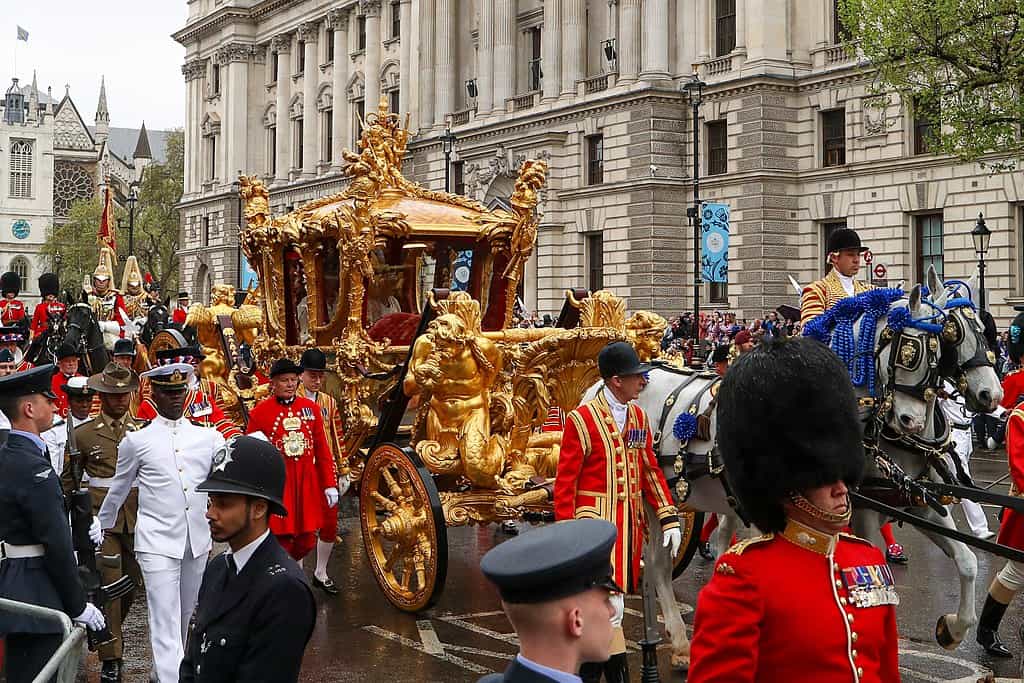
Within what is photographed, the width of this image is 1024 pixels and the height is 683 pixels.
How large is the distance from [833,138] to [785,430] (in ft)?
119

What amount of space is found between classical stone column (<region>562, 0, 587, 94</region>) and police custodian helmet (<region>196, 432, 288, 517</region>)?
137ft

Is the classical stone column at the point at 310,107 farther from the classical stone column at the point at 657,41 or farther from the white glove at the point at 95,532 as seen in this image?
the white glove at the point at 95,532

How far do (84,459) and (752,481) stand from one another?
5767 mm

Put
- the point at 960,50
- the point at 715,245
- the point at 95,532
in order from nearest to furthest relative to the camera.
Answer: the point at 95,532 < the point at 960,50 < the point at 715,245

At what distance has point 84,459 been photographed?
26.1ft

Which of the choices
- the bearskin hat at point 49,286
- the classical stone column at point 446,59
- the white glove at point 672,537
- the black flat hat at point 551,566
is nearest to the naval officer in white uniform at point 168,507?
the white glove at point 672,537

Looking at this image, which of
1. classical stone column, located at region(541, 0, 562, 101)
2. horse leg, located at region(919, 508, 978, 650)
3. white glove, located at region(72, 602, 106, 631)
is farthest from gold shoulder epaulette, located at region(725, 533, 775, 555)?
classical stone column, located at region(541, 0, 562, 101)

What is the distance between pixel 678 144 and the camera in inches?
1608

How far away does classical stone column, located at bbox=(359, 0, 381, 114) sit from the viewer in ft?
191

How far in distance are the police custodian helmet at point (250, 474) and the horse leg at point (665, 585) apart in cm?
387

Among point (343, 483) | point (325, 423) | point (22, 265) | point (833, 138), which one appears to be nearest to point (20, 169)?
point (22, 265)

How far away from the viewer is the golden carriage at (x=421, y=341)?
8961 mm

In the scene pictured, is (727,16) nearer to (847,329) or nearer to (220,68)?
(847,329)

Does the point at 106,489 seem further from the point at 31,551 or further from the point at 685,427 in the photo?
the point at 685,427
